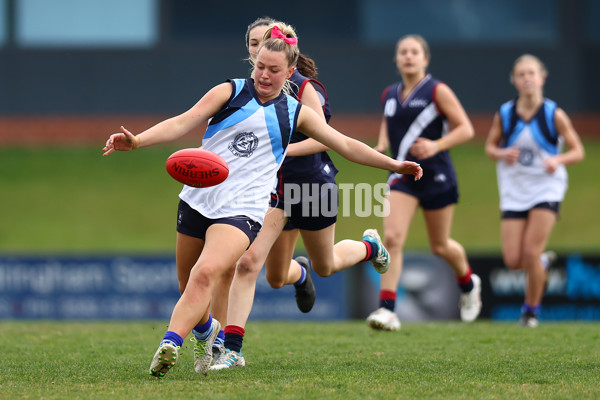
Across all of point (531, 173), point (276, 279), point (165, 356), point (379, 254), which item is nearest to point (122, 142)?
point (165, 356)

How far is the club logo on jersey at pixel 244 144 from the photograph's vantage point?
5.36 meters

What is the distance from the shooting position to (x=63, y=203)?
20.0m

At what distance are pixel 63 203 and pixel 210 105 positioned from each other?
1535cm

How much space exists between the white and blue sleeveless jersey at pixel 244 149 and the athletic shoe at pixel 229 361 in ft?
3.29

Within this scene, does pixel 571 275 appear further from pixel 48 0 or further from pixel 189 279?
pixel 48 0

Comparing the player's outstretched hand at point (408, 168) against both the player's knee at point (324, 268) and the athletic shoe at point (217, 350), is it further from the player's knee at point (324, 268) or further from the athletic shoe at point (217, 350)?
the athletic shoe at point (217, 350)

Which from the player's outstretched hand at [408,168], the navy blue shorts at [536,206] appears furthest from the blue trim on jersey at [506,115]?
the player's outstretched hand at [408,168]

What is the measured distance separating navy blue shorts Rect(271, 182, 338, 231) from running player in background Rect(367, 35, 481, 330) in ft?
6.08

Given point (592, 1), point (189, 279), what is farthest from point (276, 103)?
point (592, 1)

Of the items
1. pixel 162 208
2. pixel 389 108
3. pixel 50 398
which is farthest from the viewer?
pixel 162 208

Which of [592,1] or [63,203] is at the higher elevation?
[592,1]

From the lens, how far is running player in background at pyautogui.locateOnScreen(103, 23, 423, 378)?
203 inches

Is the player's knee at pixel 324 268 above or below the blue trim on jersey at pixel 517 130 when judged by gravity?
below

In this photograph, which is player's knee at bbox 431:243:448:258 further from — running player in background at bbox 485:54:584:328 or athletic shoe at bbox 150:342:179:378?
athletic shoe at bbox 150:342:179:378
